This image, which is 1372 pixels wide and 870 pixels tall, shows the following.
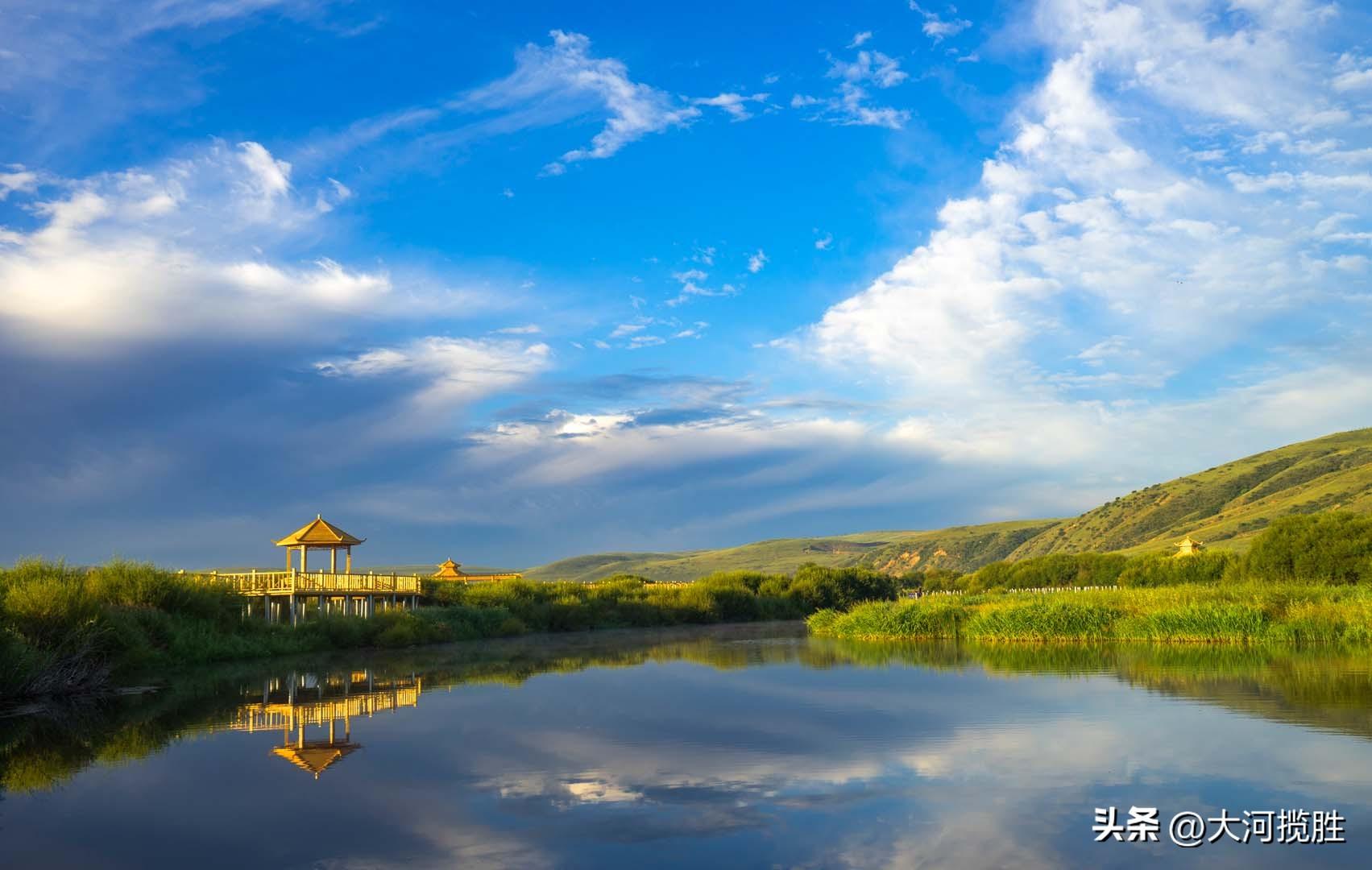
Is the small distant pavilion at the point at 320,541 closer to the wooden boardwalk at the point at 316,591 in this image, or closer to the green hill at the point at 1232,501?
the wooden boardwalk at the point at 316,591

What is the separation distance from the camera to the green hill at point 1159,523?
262 ft

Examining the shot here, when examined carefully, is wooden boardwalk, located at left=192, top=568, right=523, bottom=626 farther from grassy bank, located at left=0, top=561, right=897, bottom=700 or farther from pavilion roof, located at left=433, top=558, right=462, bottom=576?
pavilion roof, located at left=433, top=558, right=462, bottom=576

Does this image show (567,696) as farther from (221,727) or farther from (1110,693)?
(1110,693)

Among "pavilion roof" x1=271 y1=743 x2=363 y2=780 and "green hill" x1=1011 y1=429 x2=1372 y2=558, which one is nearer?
"pavilion roof" x1=271 y1=743 x2=363 y2=780

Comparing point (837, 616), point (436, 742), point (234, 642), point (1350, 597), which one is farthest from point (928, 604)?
point (436, 742)

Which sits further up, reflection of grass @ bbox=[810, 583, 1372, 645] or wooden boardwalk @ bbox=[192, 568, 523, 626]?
wooden boardwalk @ bbox=[192, 568, 523, 626]

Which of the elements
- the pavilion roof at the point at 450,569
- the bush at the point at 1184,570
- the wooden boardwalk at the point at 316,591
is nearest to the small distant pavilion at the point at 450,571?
the pavilion roof at the point at 450,569

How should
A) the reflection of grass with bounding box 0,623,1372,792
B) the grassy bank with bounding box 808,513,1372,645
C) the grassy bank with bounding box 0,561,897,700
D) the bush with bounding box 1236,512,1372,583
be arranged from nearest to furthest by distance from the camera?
the reflection of grass with bounding box 0,623,1372,792 → the grassy bank with bounding box 0,561,897,700 → the grassy bank with bounding box 808,513,1372,645 → the bush with bounding box 1236,512,1372,583

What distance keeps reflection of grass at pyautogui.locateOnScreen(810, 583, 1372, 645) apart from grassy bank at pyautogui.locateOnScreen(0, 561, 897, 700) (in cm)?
1342

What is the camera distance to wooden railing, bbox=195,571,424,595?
33.7 meters

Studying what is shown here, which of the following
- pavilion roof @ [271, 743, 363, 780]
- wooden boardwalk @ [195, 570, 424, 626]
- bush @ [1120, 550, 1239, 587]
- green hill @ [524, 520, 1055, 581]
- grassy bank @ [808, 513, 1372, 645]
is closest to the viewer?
pavilion roof @ [271, 743, 363, 780]

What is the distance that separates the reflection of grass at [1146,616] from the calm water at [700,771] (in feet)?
17.4

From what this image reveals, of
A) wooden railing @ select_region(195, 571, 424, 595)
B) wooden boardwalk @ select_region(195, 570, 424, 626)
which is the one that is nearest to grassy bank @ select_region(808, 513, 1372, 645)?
wooden railing @ select_region(195, 571, 424, 595)

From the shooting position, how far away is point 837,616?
113 feet
